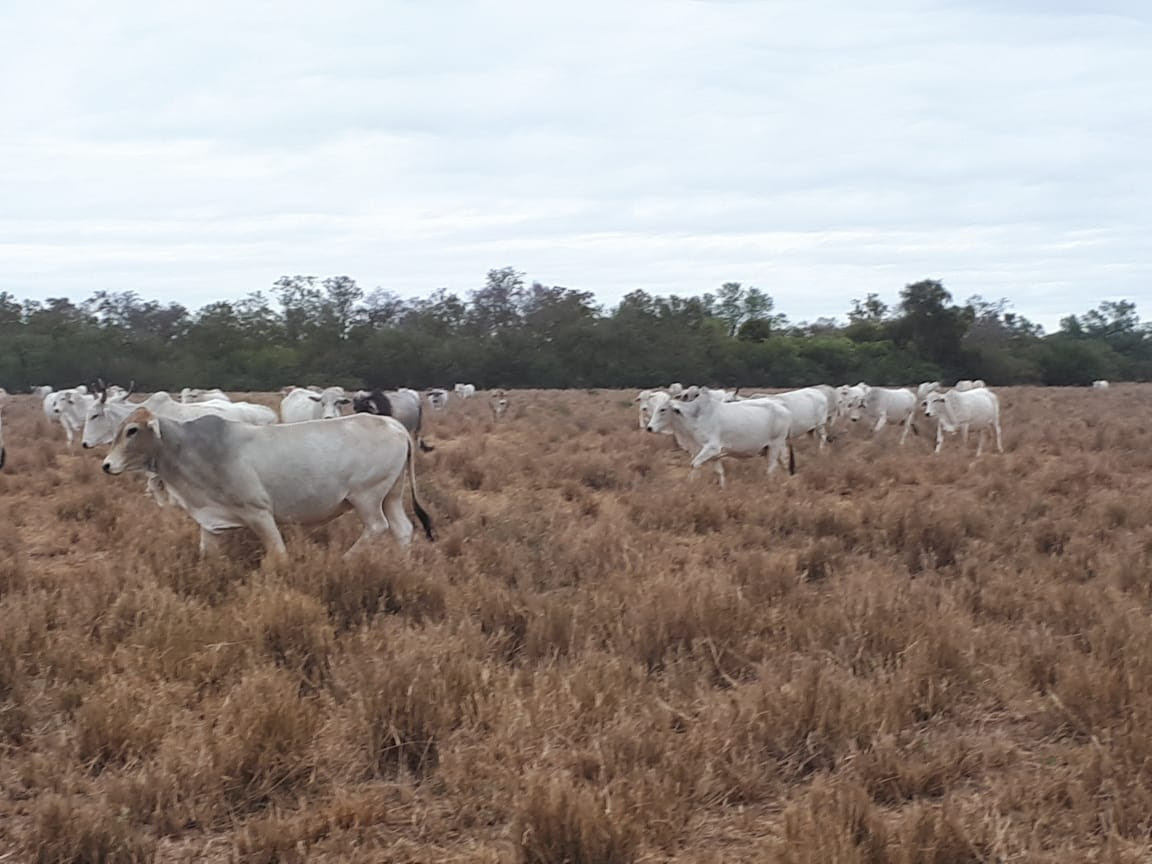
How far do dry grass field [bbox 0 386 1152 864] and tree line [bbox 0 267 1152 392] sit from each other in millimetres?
52132

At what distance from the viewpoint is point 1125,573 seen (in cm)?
820

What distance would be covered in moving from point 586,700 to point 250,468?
4.48 meters

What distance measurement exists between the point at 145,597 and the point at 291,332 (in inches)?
2715

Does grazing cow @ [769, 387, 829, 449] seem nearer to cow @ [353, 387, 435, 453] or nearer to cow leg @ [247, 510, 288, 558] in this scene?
cow @ [353, 387, 435, 453]

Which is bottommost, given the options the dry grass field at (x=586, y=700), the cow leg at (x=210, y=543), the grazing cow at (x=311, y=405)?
the dry grass field at (x=586, y=700)

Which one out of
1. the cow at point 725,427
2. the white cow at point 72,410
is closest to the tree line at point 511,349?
the white cow at point 72,410

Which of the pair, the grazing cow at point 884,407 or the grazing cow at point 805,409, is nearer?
the grazing cow at point 805,409

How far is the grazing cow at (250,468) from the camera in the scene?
8.83 metres

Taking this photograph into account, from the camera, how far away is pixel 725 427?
A: 16531 millimetres

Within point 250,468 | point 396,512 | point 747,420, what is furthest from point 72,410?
point 250,468

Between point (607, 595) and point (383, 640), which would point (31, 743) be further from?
point (607, 595)

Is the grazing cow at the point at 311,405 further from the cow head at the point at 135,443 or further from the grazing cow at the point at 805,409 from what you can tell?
the cow head at the point at 135,443

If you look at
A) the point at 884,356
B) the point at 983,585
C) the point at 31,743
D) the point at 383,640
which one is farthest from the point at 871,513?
the point at 884,356

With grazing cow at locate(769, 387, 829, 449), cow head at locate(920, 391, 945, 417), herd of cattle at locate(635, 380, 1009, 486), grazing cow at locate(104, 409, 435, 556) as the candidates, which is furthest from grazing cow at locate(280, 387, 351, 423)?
cow head at locate(920, 391, 945, 417)
